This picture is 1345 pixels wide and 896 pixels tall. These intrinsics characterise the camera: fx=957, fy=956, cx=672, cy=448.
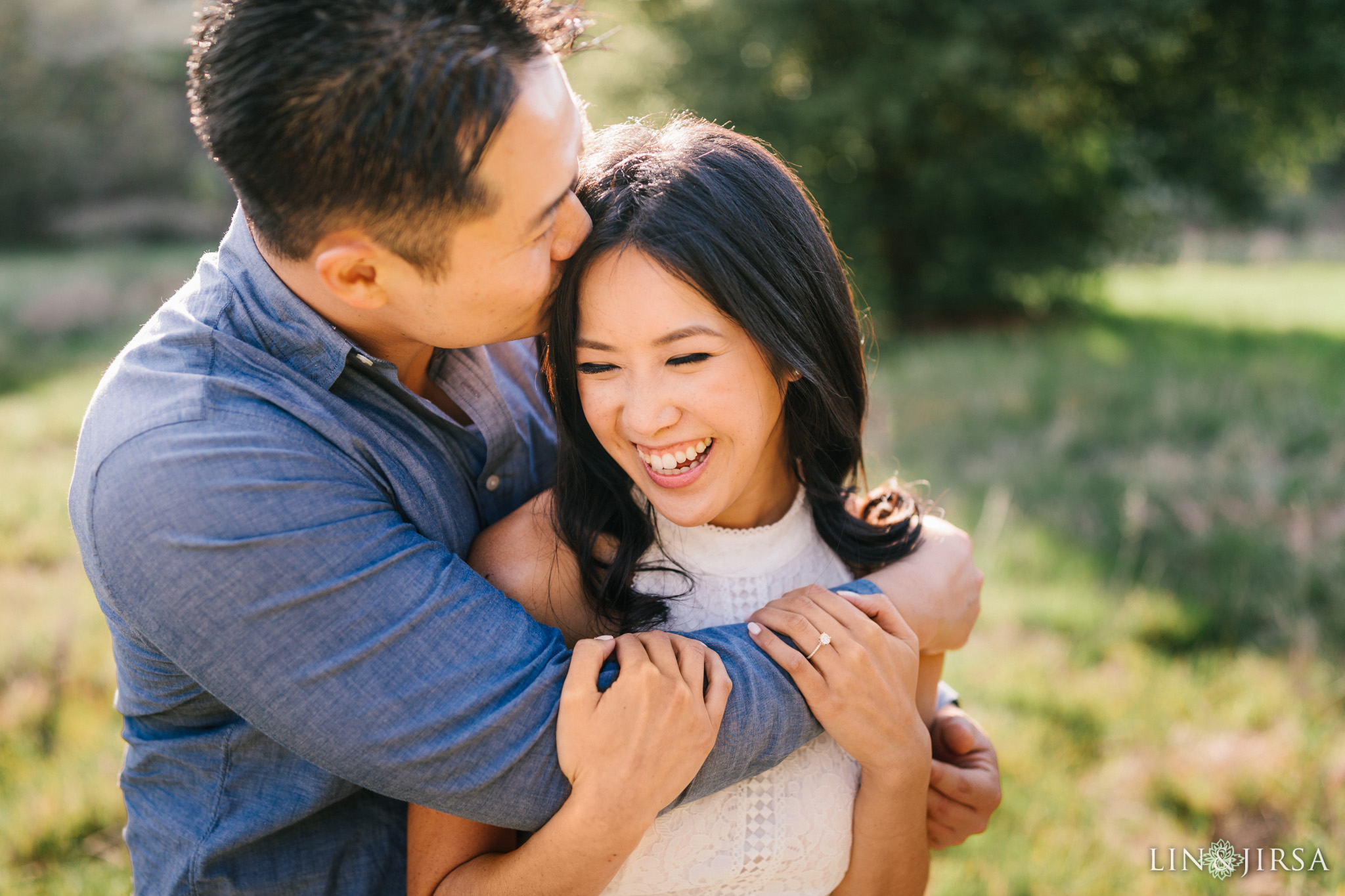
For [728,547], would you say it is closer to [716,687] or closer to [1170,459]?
[716,687]

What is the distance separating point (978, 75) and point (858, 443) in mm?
8687

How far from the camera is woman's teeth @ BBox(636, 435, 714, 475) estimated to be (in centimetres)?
195

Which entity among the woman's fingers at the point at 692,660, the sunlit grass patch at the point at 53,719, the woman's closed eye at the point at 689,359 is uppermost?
the woman's closed eye at the point at 689,359

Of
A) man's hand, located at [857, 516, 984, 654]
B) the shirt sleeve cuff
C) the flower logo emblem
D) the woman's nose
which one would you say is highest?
the woman's nose

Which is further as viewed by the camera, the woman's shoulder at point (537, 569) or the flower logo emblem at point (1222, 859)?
the flower logo emblem at point (1222, 859)

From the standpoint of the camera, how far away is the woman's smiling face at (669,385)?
186 centimetres

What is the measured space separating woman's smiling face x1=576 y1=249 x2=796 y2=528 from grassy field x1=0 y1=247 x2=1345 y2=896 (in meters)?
1.00

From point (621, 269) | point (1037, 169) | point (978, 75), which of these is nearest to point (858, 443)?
point (621, 269)

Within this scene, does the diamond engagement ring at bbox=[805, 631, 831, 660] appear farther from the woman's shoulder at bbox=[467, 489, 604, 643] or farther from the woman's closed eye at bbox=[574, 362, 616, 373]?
the woman's closed eye at bbox=[574, 362, 616, 373]

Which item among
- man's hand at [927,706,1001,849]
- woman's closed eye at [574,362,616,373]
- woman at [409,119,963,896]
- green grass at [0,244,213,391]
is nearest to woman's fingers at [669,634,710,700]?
woman at [409,119,963,896]

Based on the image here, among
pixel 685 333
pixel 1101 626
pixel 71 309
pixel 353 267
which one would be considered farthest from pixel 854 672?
pixel 71 309

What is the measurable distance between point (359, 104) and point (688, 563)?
115 cm

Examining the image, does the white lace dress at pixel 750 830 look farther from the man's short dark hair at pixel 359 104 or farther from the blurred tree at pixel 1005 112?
the blurred tree at pixel 1005 112

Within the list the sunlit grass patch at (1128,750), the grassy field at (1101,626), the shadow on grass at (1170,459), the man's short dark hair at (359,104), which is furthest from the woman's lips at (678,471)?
the sunlit grass patch at (1128,750)
